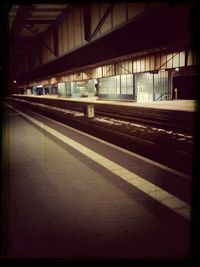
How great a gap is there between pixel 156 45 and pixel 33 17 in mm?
18050

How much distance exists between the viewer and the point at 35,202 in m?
4.84

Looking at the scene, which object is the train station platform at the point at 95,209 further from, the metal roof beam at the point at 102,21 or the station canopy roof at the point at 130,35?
the metal roof beam at the point at 102,21

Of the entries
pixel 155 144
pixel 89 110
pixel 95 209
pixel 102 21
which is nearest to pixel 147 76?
pixel 102 21

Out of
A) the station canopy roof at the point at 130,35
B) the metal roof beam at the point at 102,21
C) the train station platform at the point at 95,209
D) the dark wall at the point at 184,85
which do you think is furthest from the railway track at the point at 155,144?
the dark wall at the point at 184,85

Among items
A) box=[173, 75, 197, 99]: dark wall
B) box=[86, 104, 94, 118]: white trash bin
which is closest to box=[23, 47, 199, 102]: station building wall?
box=[173, 75, 197, 99]: dark wall

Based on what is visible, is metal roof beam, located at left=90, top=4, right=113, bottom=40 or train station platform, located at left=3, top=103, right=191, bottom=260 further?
metal roof beam, located at left=90, top=4, right=113, bottom=40

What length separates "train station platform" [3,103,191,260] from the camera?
3.39 metres

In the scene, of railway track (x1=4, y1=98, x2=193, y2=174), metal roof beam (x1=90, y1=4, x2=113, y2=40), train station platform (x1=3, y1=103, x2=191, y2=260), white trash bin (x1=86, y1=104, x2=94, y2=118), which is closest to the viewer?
train station platform (x1=3, y1=103, x2=191, y2=260)

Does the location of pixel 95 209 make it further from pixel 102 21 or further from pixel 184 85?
pixel 184 85

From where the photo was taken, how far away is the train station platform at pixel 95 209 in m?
3.39

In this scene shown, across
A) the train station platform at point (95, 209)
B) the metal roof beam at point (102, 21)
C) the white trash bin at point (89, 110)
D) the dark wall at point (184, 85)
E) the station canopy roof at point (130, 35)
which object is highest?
the metal roof beam at point (102, 21)

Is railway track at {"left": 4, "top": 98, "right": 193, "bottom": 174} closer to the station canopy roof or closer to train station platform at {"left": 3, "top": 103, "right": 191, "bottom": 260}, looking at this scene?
train station platform at {"left": 3, "top": 103, "right": 191, "bottom": 260}

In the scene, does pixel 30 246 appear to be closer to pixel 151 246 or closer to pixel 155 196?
pixel 151 246

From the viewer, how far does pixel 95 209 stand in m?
4.49
